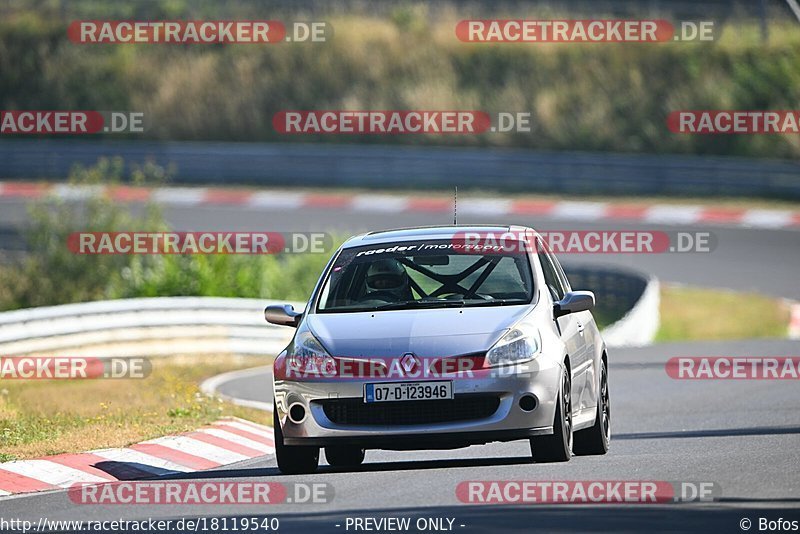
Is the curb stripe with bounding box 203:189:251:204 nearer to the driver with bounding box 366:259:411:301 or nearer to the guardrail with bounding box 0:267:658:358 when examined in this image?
the guardrail with bounding box 0:267:658:358

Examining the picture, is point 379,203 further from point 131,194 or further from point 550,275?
point 550,275

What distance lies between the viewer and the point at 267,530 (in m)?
8.11

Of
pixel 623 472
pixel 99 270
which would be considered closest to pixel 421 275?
pixel 623 472

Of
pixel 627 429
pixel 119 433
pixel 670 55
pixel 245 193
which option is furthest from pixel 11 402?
pixel 670 55

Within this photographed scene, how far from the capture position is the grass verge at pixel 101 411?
12.2 meters

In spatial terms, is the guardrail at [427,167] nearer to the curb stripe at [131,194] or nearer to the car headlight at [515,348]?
the curb stripe at [131,194]

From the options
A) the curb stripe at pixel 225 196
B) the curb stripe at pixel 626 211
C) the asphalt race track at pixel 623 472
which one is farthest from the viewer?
the curb stripe at pixel 225 196

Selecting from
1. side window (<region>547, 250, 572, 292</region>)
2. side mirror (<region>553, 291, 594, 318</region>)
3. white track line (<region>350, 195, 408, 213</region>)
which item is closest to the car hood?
side mirror (<region>553, 291, 594, 318</region>)

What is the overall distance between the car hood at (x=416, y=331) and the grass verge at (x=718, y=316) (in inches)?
631

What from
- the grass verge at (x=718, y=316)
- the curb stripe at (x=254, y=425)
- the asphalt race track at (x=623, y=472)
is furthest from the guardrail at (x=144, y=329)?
the grass verge at (x=718, y=316)

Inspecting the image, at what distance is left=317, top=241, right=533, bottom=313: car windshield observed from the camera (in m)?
10.6

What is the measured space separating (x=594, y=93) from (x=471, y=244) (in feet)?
112

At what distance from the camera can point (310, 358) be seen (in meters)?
9.84

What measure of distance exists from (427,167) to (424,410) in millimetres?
29769
